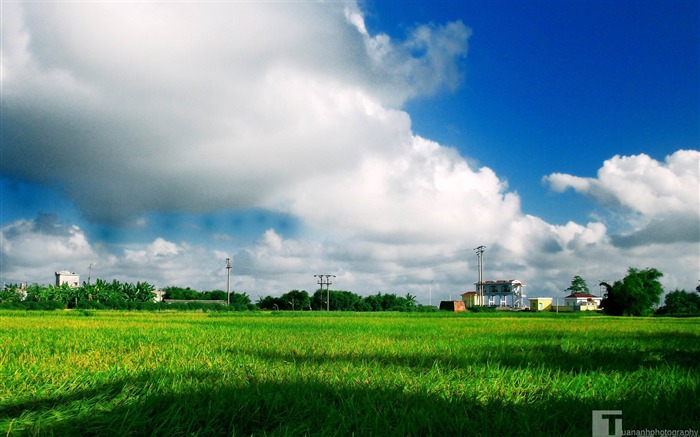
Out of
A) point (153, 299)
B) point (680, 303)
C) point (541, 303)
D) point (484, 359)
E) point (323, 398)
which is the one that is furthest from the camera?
point (541, 303)

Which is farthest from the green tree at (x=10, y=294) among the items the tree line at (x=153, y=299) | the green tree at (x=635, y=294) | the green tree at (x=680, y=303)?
the green tree at (x=680, y=303)

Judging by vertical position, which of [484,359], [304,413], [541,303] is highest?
[304,413]

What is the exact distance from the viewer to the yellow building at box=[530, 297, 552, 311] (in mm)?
89500

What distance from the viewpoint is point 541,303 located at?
303 ft

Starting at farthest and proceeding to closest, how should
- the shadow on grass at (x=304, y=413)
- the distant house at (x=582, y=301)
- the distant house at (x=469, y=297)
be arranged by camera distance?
the distant house at (x=469, y=297)
the distant house at (x=582, y=301)
the shadow on grass at (x=304, y=413)

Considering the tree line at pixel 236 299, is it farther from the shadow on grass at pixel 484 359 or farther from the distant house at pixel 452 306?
the shadow on grass at pixel 484 359

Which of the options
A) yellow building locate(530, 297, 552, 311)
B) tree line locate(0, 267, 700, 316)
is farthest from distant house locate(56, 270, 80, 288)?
yellow building locate(530, 297, 552, 311)

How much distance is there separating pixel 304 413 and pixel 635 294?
65249mm

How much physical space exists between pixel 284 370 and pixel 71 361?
9.01ft

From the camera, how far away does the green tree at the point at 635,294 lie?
58.1 metres

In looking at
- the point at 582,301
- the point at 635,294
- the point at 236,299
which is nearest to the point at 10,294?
the point at 236,299

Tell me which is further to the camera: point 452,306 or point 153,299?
point 452,306

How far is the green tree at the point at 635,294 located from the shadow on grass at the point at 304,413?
63.2 m

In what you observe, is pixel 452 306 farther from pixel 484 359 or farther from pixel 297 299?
pixel 484 359
